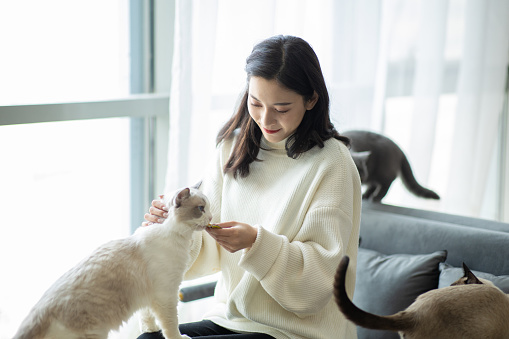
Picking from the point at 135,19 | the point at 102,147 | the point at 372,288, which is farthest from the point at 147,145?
the point at 372,288

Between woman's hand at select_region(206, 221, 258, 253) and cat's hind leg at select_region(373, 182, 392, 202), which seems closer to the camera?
woman's hand at select_region(206, 221, 258, 253)

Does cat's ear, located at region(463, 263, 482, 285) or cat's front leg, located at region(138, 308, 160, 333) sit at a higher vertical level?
cat's ear, located at region(463, 263, 482, 285)

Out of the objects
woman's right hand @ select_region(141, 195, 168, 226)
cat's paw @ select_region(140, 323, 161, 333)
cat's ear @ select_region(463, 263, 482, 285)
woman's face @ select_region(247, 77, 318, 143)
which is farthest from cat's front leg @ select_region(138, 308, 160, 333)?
cat's ear @ select_region(463, 263, 482, 285)

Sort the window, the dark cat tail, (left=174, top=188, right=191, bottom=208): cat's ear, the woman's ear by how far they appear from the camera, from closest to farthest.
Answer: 1. (left=174, top=188, right=191, bottom=208): cat's ear
2. the woman's ear
3. the window
4. the dark cat tail

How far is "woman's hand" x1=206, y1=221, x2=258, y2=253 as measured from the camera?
4.16 ft

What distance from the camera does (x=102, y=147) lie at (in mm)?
2166

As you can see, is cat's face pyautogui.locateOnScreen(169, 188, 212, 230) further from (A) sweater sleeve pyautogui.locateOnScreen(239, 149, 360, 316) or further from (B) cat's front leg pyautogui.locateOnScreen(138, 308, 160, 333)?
(B) cat's front leg pyautogui.locateOnScreen(138, 308, 160, 333)

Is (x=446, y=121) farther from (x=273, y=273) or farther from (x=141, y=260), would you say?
(x=141, y=260)

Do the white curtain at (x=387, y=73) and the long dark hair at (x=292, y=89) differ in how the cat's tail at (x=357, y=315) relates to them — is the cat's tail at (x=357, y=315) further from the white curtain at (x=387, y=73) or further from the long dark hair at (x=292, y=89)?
the white curtain at (x=387, y=73)

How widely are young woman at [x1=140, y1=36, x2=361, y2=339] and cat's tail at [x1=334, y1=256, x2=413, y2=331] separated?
0.70 ft

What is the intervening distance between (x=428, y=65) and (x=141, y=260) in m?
2.72

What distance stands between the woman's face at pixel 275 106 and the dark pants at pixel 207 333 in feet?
1.76

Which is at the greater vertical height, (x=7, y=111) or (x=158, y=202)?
(x=7, y=111)

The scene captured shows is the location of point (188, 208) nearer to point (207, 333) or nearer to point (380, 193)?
point (207, 333)
